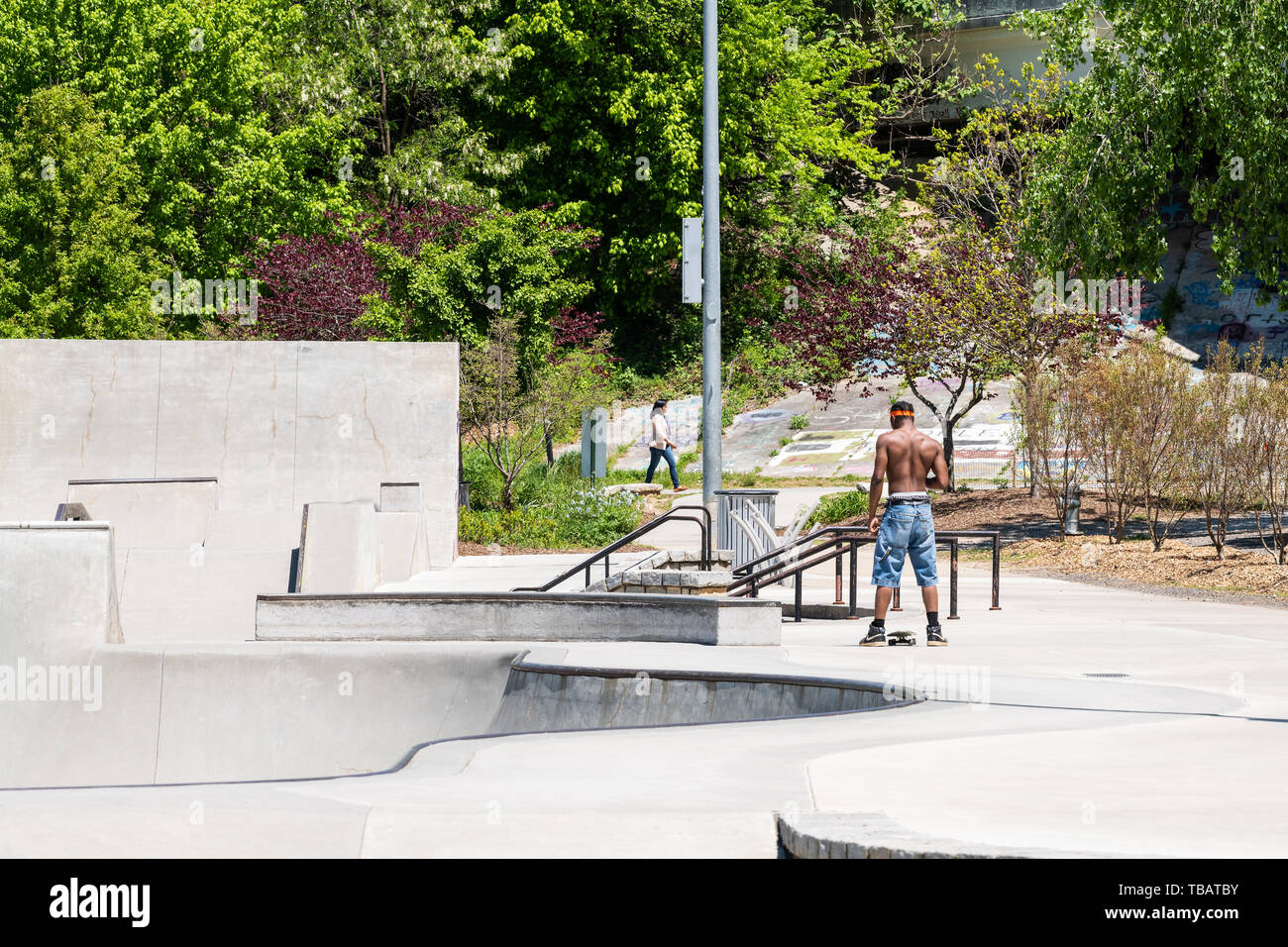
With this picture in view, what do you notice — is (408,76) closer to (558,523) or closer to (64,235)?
(64,235)

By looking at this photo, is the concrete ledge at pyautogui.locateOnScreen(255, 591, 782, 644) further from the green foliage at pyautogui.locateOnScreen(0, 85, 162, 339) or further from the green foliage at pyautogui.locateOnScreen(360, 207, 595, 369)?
the green foliage at pyautogui.locateOnScreen(0, 85, 162, 339)

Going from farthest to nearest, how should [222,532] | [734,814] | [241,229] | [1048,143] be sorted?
[241,229] < [1048,143] < [222,532] < [734,814]

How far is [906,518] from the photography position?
10977 mm

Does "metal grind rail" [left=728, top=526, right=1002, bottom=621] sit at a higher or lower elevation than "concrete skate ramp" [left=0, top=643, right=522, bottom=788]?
higher

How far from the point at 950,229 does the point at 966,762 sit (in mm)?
23114

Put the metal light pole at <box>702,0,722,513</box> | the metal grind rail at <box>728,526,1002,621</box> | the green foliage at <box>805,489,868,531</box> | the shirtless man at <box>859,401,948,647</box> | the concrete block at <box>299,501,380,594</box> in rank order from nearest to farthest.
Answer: the shirtless man at <box>859,401,948,647</box>
the metal grind rail at <box>728,526,1002,621</box>
the concrete block at <box>299,501,380,594</box>
the metal light pole at <box>702,0,722,513</box>
the green foliage at <box>805,489,868,531</box>

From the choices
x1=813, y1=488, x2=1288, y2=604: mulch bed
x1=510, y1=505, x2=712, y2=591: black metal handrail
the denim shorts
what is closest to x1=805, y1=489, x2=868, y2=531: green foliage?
x1=813, y1=488, x2=1288, y2=604: mulch bed

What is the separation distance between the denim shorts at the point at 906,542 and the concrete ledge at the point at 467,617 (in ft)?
5.92

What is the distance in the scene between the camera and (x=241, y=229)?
1363 inches

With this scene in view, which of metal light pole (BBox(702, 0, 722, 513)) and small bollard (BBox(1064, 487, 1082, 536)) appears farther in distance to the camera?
small bollard (BBox(1064, 487, 1082, 536))

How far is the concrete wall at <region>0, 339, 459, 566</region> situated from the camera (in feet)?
62.5

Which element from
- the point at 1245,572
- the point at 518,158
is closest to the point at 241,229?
the point at 518,158

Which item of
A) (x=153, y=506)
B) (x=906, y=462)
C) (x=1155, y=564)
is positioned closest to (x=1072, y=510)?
(x=1155, y=564)
